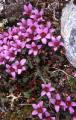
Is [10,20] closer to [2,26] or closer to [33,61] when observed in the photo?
[2,26]

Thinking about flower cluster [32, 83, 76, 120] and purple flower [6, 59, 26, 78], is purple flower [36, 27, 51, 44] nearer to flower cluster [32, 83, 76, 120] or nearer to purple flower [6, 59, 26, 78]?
purple flower [6, 59, 26, 78]

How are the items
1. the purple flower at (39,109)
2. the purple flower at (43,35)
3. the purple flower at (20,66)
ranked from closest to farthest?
the purple flower at (39,109) → the purple flower at (20,66) → the purple flower at (43,35)

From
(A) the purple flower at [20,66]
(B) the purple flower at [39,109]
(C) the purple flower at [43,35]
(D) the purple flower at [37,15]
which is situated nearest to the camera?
(B) the purple flower at [39,109]

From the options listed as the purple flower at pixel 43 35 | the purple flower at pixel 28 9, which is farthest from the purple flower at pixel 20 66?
the purple flower at pixel 28 9

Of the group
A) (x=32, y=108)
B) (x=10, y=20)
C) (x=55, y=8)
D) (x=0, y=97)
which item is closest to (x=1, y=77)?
(x=0, y=97)

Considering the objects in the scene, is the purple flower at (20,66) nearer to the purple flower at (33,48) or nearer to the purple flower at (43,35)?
the purple flower at (33,48)

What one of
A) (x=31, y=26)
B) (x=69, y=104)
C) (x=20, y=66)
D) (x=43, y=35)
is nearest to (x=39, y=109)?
(x=69, y=104)

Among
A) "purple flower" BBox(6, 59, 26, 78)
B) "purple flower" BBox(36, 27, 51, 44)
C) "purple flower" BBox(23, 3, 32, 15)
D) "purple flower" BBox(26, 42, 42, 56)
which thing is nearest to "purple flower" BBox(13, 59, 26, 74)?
"purple flower" BBox(6, 59, 26, 78)
